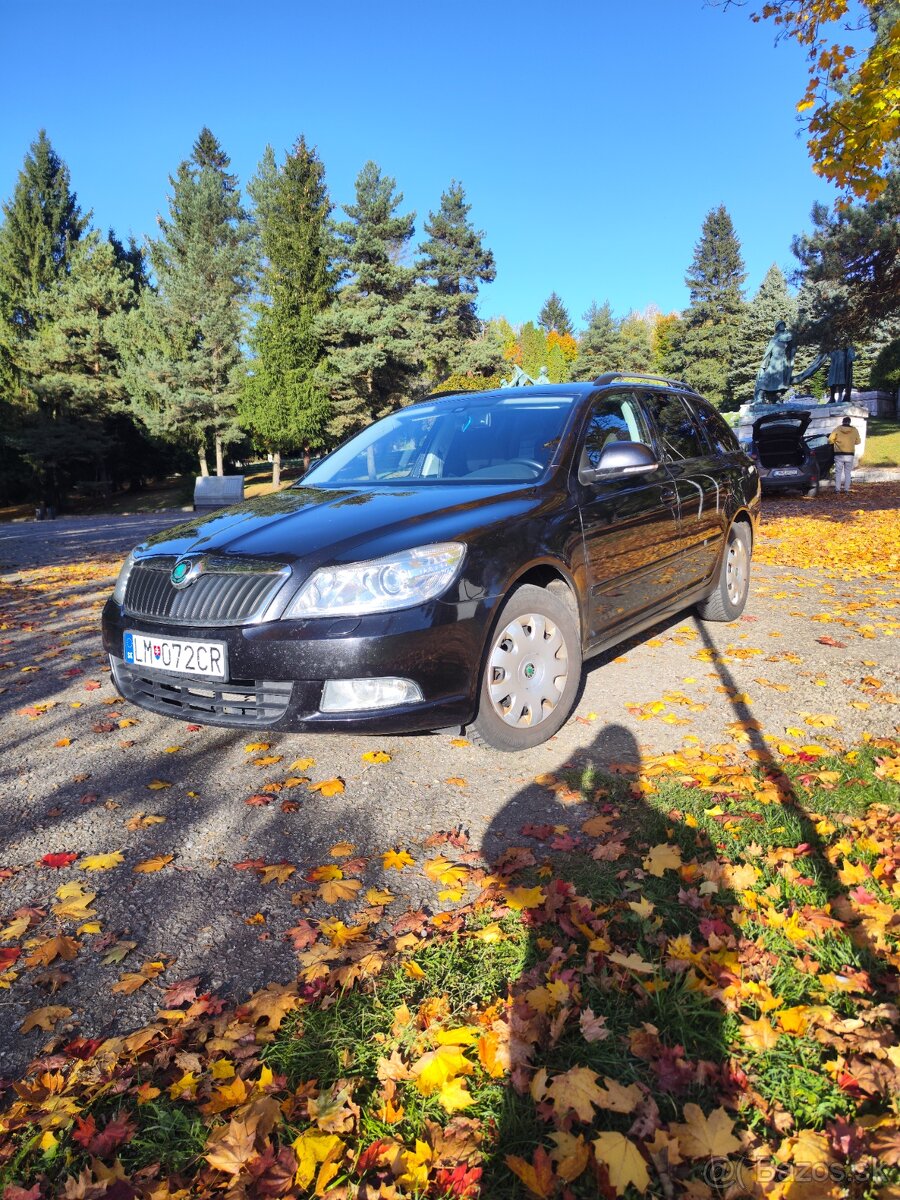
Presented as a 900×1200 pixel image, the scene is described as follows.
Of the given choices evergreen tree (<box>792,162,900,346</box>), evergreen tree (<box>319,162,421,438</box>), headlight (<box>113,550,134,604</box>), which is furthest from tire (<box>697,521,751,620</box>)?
evergreen tree (<box>319,162,421,438</box>)

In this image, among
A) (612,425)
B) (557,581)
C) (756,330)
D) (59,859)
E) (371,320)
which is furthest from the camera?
(756,330)

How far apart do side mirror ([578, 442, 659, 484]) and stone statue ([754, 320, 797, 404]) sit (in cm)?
2625

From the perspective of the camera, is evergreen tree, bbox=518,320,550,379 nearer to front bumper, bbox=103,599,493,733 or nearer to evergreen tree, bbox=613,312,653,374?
evergreen tree, bbox=613,312,653,374

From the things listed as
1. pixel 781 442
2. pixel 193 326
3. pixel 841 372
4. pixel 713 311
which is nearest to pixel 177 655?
pixel 781 442

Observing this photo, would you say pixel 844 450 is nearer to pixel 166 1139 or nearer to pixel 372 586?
pixel 372 586

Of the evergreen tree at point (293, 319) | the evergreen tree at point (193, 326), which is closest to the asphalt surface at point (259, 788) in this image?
the evergreen tree at point (293, 319)

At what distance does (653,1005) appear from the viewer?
6.00 ft

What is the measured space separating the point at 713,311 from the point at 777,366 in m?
33.6

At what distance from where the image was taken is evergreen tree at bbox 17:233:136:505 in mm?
33125

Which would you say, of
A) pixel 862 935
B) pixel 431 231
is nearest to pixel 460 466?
pixel 862 935

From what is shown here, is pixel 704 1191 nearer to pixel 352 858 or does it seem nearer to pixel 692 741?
pixel 352 858

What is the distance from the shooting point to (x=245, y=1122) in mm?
1574

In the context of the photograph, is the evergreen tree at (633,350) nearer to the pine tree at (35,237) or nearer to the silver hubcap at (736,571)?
the pine tree at (35,237)

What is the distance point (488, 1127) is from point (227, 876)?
1.32 metres
